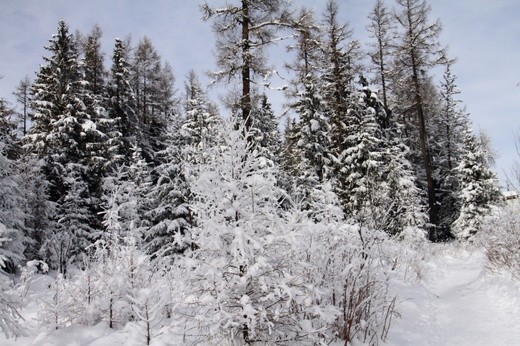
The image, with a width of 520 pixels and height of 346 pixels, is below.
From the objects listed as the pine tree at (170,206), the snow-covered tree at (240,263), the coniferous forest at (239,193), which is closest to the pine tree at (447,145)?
the coniferous forest at (239,193)

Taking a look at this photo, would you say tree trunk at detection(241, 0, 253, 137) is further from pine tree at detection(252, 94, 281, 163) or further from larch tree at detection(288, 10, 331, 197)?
pine tree at detection(252, 94, 281, 163)

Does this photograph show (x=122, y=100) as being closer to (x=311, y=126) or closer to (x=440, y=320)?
(x=311, y=126)

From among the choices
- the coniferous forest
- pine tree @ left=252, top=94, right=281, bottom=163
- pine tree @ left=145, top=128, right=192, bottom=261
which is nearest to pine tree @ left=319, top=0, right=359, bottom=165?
the coniferous forest

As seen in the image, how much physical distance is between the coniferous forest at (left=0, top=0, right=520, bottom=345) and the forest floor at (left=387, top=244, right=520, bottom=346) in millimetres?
453

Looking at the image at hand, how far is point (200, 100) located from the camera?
66.2 feet

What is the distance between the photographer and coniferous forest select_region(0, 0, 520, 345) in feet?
12.4

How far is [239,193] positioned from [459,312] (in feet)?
16.5

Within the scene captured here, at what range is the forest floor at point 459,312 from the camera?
16.7ft

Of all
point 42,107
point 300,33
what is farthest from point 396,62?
point 42,107

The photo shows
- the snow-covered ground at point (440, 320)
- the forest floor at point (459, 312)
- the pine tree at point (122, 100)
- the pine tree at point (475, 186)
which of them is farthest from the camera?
the pine tree at point (122, 100)

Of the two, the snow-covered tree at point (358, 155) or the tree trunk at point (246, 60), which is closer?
the tree trunk at point (246, 60)

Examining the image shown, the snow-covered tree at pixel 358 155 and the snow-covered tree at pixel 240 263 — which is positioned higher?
Result: the snow-covered tree at pixel 358 155

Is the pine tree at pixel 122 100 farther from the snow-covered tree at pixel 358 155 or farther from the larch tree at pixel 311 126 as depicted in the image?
the snow-covered tree at pixel 358 155

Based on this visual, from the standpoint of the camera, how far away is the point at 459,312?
21.2ft
